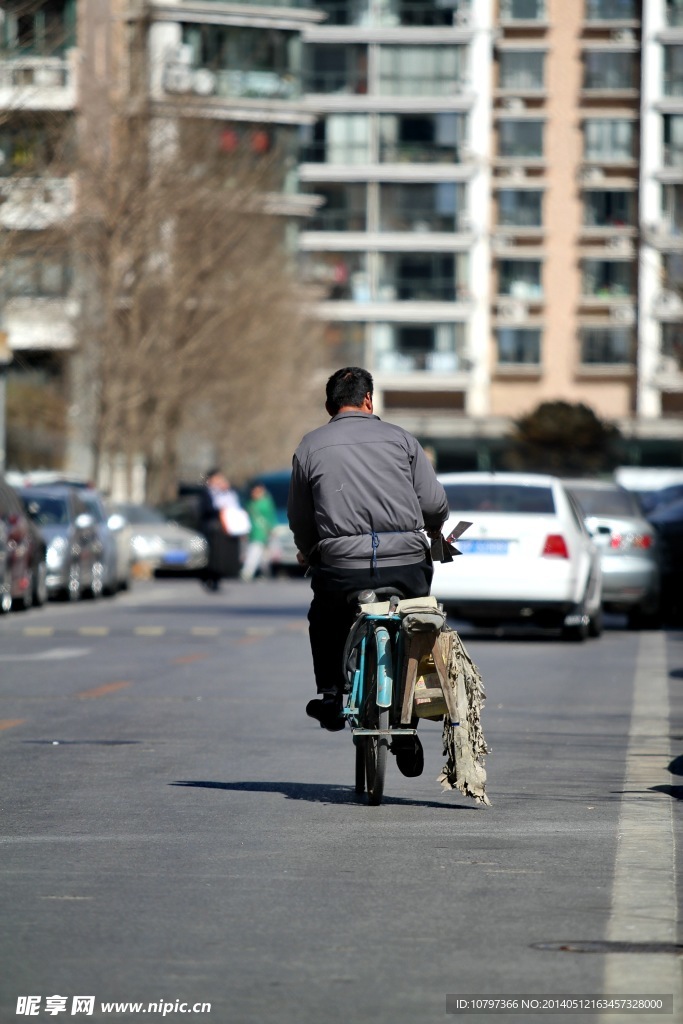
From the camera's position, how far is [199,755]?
11844 mm

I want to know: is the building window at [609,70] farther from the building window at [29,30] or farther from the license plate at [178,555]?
the building window at [29,30]

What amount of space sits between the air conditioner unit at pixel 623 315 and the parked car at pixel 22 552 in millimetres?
70045

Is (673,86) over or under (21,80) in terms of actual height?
over

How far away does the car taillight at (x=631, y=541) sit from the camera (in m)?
25.4

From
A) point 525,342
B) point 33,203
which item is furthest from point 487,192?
point 33,203

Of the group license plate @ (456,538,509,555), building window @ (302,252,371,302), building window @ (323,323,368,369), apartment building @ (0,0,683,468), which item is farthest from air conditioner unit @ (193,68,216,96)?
building window @ (302,252,371,302)

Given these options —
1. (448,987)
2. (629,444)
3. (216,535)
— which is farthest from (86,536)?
(629,444)

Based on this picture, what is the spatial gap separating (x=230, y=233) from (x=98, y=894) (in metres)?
46.0

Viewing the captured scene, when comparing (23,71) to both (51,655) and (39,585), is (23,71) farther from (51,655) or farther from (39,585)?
(51,655)

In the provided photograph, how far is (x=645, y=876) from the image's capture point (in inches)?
311

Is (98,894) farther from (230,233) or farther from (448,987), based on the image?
(230,233)

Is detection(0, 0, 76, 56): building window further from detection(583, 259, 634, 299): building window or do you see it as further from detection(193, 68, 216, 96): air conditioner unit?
detection(583, 259, 634, 299): building window

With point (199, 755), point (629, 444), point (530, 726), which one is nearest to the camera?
point (199, 755)

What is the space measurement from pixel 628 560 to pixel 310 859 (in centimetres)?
1737
